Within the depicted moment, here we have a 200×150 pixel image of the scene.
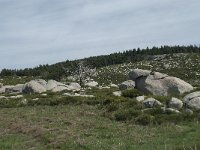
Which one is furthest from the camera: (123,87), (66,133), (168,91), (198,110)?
(123,87)

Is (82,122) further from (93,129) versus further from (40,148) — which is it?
(40,148)

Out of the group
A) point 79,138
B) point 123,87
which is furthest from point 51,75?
point 79,138

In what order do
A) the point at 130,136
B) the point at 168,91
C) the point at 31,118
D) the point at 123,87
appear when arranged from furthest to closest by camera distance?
the point at 123,87, the point at 168,91, the point at 31,118, the point at 130,136

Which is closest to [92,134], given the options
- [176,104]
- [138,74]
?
[176,104]

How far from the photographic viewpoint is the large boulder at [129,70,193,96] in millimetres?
48969

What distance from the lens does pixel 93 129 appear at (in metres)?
26.1

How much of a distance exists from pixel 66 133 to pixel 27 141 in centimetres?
221

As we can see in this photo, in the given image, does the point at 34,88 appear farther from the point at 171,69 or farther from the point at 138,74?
the point at 171,69

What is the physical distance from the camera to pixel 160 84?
1996 inches

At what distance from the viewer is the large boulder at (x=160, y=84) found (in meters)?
49.0

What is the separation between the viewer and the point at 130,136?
908 inches

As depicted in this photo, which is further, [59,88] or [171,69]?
[171,69]

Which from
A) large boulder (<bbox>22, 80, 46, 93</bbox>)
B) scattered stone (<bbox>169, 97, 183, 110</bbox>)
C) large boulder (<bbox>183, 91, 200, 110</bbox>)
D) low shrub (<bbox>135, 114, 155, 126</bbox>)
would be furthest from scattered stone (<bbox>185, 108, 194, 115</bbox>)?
large boulder (<bbox>22, 80, 46, 93</bbox>)

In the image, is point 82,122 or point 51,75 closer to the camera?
point 82,122
